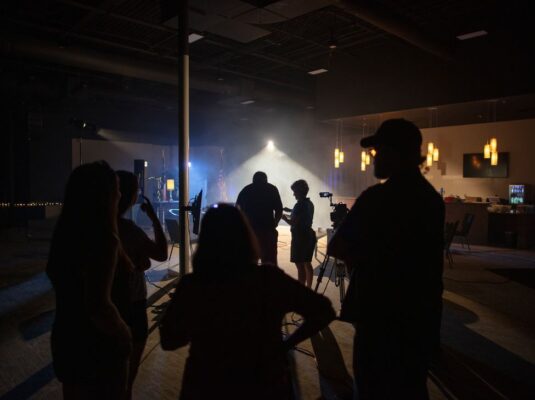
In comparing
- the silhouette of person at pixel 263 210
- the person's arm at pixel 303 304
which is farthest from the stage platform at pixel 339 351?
the person's arm at pixel 303 304

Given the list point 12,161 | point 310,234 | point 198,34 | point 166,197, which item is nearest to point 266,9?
point 198,34

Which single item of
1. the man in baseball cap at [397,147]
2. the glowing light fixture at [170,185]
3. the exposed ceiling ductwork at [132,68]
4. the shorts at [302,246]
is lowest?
the shorts at [302,246]

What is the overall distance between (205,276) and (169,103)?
12.1 m

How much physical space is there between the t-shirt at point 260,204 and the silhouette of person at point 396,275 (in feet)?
10.2

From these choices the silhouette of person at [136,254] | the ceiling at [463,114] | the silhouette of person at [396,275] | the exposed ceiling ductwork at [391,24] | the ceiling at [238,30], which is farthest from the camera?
the ceiling at [463,114]

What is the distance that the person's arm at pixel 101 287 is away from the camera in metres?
1.42

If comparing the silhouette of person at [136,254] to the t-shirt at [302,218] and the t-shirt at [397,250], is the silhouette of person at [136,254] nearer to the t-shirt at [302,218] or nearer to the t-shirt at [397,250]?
the t-shirt at [397,250]

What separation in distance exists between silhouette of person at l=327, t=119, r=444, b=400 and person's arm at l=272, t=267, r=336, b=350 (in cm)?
35

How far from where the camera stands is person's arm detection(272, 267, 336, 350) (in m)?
1.24

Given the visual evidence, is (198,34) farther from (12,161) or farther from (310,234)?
(12,161)

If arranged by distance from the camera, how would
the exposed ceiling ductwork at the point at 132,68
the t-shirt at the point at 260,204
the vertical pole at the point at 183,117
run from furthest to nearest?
the exposed ceiling ductwork at the point at 132,68 → the vertical pole at the point at 183,117 → the t-shirt at the point at 260,204

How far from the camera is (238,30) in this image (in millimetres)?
6152

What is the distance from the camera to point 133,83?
11.3 metres

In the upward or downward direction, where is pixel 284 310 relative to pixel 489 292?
upward
